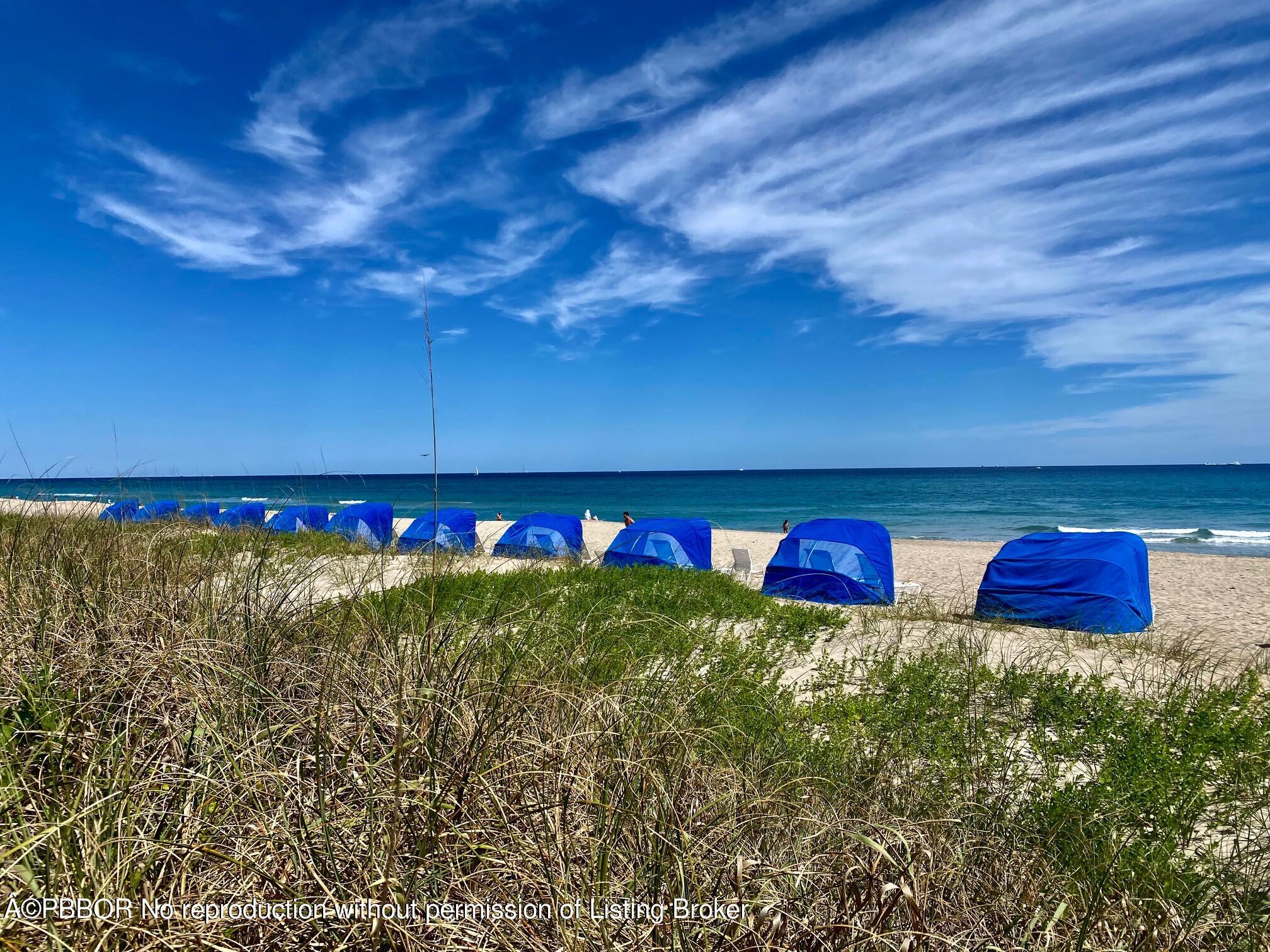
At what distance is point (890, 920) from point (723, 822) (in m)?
0.54

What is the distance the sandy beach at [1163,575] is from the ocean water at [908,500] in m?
3.08

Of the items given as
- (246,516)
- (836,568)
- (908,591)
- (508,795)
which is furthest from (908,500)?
(508,795)

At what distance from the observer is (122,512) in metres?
5.57

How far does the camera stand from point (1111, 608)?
10.1 m

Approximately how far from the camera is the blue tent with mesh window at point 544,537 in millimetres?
15742

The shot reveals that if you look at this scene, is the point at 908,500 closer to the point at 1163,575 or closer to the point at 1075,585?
the point at 1163,575

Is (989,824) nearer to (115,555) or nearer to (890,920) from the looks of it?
(890,920)

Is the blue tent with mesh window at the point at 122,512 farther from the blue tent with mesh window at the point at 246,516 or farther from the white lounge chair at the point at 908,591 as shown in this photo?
the white lounge chair at the point at 908,591

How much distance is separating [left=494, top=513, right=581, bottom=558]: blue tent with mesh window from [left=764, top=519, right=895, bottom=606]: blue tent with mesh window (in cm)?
491

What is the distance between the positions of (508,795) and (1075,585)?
11.0 metres

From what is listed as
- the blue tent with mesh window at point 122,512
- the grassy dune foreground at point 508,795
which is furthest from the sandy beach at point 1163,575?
the grassy dune foreground at point 508,795

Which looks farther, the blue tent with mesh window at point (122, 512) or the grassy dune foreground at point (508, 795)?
the blue tent with mesh window at point (122, 512)

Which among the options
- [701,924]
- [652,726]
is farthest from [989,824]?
[701,924]

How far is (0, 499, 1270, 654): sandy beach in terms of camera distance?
1041cm
